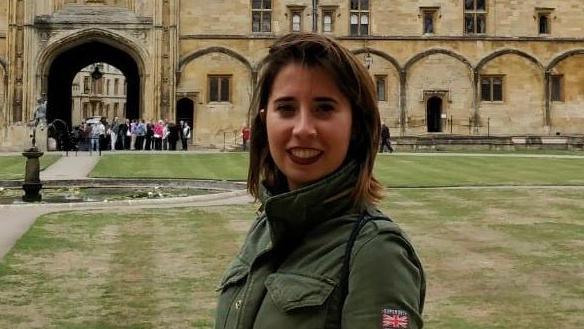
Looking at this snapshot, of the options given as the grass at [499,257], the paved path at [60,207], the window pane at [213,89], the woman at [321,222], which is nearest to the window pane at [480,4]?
the window pane at [213,89]

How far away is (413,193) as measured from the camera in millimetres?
15781

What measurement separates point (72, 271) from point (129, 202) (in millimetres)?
6394

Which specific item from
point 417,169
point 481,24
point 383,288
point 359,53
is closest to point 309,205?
point 383,288

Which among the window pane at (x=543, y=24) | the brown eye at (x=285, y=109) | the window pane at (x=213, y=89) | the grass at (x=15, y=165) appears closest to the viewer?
the brown eye at (x=285, y=109)

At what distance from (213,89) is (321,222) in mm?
33703

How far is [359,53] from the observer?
3575 centimetres

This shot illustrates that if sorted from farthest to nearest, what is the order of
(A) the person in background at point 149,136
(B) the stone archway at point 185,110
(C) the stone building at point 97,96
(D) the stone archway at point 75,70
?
(C) the stone building at point 97,96 → (D) the stone archway at point 75,70 → (B) the stone archway at point 185,110 → (A) the person in background at point 149,136

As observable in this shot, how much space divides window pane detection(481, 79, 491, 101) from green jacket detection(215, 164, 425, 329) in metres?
35.9

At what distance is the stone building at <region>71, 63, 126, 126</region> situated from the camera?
67.2 m

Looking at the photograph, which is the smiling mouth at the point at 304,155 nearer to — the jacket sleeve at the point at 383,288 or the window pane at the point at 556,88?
the jacket sleeve at the point at 383,288

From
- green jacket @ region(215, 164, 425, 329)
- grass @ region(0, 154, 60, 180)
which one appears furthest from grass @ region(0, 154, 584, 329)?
grass @ region(0, 154, 60, 180)

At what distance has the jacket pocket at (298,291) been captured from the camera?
173 cm

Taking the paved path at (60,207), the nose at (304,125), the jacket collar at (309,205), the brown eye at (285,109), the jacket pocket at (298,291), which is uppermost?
the brown eye at (285,109)

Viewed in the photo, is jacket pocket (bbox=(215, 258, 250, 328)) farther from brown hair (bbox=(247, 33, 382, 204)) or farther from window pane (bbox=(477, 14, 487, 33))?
window pane (bbox=(477, 14, 487, 33))
